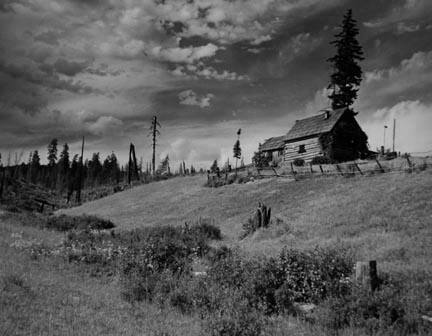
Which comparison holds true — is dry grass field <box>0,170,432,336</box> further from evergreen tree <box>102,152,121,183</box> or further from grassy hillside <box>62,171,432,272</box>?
evergreen tree <box>102,152,121,183</box>

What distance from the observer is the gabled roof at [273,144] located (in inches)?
1895

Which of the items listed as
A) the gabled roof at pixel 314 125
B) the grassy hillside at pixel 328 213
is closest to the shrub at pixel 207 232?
the grassy hillside at pixel 328 213

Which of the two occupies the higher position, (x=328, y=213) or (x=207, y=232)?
(x=328, y=213)

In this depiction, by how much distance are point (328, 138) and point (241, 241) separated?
26.3 m

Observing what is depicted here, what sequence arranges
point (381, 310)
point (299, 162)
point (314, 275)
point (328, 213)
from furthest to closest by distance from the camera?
point (299, 162) < point (328, 213) < point (314, 275) < point (381, 310)

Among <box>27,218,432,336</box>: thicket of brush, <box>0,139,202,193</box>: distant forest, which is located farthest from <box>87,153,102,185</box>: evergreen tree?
<box>27,218,432,336</box>: thicket of brush

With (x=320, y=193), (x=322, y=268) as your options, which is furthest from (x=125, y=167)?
(x=322, y=268)

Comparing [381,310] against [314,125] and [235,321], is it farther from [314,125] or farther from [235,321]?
[314,125]

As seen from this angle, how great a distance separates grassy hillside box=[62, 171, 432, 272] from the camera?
→ 1169cm

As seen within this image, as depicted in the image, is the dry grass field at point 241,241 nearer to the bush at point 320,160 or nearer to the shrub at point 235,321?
the shrub at point 235,321

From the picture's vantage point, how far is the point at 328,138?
39.0 meters

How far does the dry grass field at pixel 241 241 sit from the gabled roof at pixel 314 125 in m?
11.5

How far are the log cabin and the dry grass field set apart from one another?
10403mm

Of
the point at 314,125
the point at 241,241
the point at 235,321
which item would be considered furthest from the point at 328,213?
the point at 314,125
